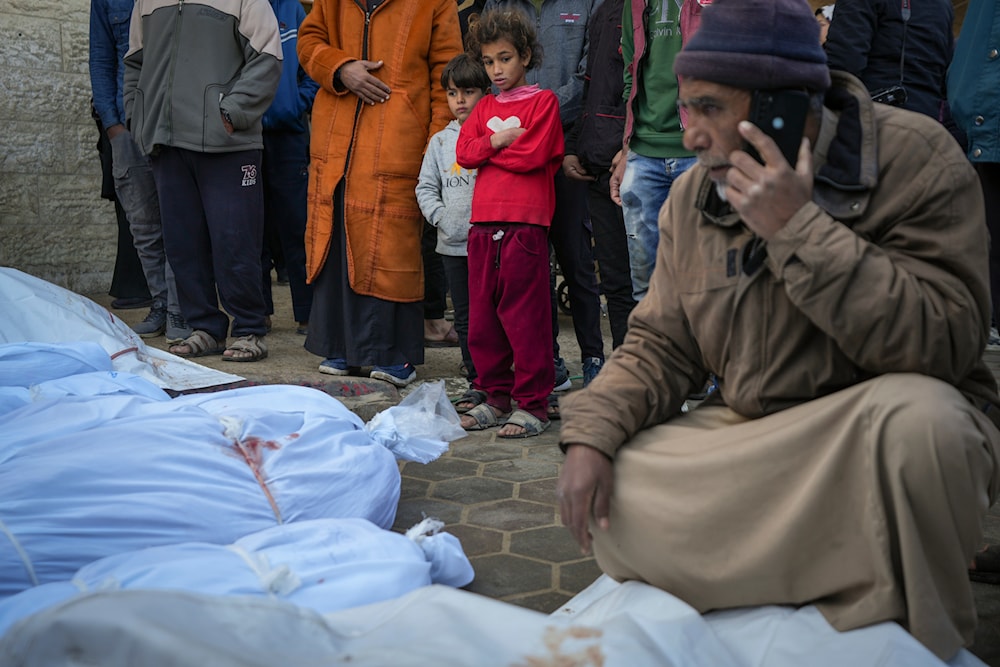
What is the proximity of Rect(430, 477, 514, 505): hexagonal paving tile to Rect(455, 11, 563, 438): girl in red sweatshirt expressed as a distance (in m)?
0.63

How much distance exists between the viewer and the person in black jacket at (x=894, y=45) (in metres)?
3.99

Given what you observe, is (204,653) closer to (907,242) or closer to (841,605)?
(841,605)

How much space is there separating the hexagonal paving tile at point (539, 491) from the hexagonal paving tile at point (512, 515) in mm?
53

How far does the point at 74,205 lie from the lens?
8.30 m

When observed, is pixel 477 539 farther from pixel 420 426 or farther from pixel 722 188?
pixel 722 188

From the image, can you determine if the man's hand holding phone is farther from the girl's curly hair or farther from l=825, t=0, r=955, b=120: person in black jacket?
the girl's curly hair

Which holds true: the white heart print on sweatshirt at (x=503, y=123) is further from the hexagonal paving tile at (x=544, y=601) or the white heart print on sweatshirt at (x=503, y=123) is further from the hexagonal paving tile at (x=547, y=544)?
the hexagonal paving tile at (x=544, y=601)

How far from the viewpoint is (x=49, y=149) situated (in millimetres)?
8117

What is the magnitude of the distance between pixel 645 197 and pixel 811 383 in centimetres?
233

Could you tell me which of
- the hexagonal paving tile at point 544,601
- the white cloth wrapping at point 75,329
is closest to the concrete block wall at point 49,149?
the white cloth wrapping at point 75,329

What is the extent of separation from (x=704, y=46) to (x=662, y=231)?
48cm

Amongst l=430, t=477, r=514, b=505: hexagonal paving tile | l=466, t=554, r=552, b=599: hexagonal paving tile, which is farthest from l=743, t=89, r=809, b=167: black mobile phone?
l=430, t=477, r=514, b=505: hexagonal paving tile

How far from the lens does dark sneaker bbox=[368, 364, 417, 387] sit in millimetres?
5113

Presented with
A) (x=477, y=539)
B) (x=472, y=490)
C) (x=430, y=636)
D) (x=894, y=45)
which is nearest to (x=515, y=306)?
(x=472, y=490)
